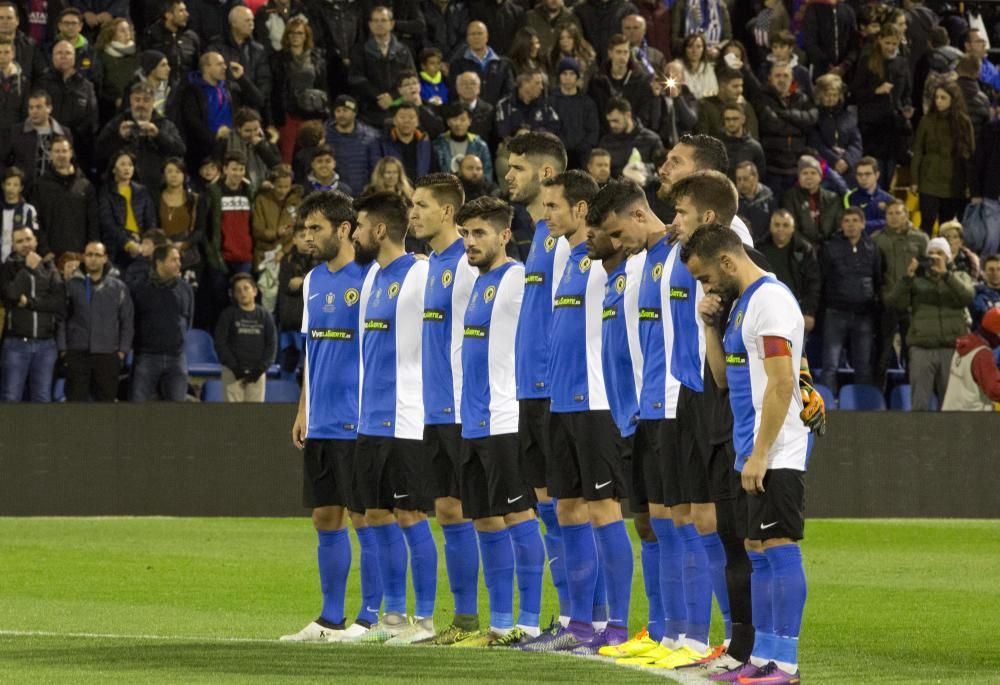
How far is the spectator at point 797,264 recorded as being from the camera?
20.8 meters

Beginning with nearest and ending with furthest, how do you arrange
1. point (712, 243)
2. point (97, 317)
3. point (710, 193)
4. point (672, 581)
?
point (712, 243), point (710, 193), point (672, 581), point (97, 317)

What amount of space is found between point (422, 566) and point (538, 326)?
4.94ft

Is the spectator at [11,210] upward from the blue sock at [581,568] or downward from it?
upward

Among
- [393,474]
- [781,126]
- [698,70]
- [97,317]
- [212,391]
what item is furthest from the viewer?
[698,70]

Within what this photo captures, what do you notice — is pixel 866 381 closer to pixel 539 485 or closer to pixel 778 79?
pixel 778 79

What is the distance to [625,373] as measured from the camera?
10.0 m

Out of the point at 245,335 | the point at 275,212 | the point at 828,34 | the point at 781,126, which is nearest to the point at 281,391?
the point at 245,335

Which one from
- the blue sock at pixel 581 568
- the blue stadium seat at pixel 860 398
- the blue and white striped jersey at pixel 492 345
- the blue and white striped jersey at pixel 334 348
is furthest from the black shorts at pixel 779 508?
the blue stadium seat at pixel 860 398

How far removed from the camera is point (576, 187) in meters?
10.3

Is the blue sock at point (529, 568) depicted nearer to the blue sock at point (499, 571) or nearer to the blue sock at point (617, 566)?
the blue sock at point (499, 571)

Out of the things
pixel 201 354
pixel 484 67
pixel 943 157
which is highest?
pixel 484 67

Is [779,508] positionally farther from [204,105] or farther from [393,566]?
[204,105]

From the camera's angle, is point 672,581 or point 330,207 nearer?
point 672,581

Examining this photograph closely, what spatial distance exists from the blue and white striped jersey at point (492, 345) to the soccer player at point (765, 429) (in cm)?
195
